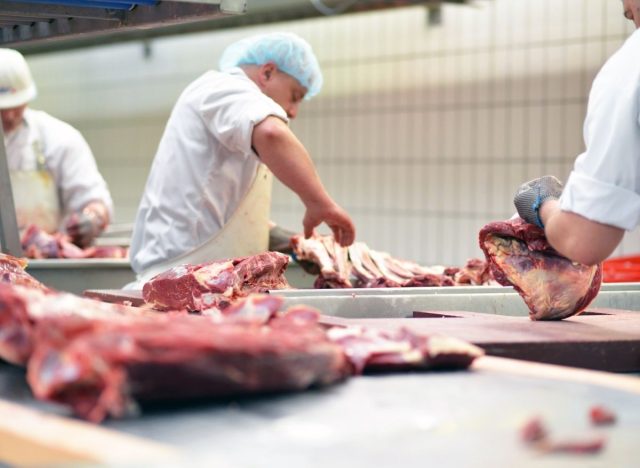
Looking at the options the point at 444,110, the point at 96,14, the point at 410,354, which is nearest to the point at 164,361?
the point at 410,354

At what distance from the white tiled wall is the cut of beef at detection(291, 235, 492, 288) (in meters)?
2.73

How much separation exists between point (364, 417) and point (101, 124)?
9.52 meters

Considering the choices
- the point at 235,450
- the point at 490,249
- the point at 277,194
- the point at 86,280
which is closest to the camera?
the point at 235,450

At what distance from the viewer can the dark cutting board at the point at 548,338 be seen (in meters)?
2.41

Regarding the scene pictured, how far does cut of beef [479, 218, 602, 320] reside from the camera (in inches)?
118

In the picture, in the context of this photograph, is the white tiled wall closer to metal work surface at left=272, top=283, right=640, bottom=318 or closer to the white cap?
the white cap

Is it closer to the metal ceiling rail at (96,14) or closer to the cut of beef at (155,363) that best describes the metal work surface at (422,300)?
the metal ceiling rail at (96,14)

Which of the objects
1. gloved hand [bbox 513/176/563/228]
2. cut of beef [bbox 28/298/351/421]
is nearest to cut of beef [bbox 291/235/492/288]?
gloved hand [bbox 513/176/563/228]

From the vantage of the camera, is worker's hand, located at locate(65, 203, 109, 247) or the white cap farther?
the white cap

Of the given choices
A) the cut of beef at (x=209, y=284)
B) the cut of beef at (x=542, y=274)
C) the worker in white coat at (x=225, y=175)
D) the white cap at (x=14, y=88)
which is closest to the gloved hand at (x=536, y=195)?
the cut of beef at (x=542, y=274)

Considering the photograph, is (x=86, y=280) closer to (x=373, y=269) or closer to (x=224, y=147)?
(x=224, y=147)

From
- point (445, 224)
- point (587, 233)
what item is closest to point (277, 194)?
point (445, 224)

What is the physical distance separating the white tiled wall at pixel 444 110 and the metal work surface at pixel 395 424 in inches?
203

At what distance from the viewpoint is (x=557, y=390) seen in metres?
1.87
